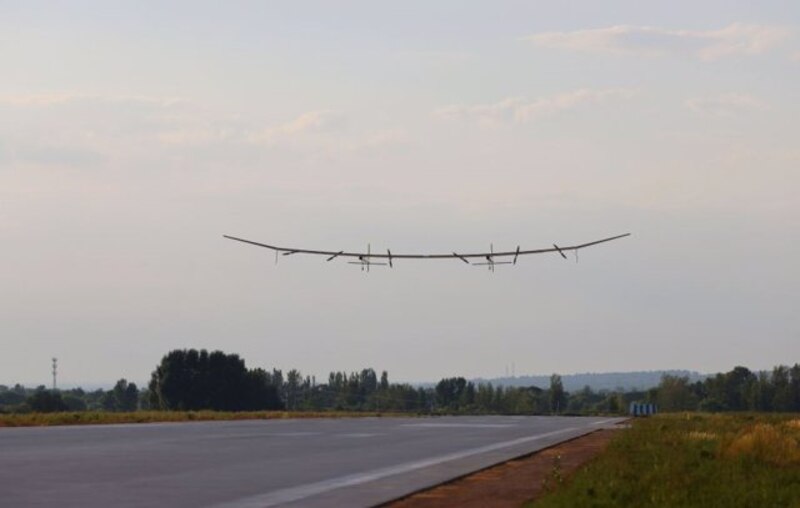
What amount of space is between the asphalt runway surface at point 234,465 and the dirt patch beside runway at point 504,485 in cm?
47

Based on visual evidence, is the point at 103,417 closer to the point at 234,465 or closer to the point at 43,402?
the point at 234,465

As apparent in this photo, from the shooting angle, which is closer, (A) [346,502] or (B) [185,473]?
(A) [346,502]

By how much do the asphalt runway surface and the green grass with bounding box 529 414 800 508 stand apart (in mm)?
2838

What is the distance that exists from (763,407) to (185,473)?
6915 inches

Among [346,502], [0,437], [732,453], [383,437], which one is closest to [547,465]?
[732,453]

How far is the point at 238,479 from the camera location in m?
27.1

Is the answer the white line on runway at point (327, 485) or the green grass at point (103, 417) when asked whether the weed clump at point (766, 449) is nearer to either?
the white line on runway at point (327, 485)

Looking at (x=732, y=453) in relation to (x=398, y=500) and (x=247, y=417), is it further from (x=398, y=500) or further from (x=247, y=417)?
(x=247, y=417)

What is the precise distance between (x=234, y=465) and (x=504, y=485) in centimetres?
732

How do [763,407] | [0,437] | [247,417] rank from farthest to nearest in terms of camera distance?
[763,407] → [247,417] → [0,437]

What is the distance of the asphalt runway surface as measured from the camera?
2311 centimetres

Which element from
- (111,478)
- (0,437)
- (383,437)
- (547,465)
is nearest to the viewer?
(111,478)

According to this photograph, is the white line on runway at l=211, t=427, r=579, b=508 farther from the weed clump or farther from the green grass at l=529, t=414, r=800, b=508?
the weed clump

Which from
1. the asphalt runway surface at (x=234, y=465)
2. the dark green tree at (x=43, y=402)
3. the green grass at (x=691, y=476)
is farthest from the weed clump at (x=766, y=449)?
the dark green tree at (x=43, y=402)
